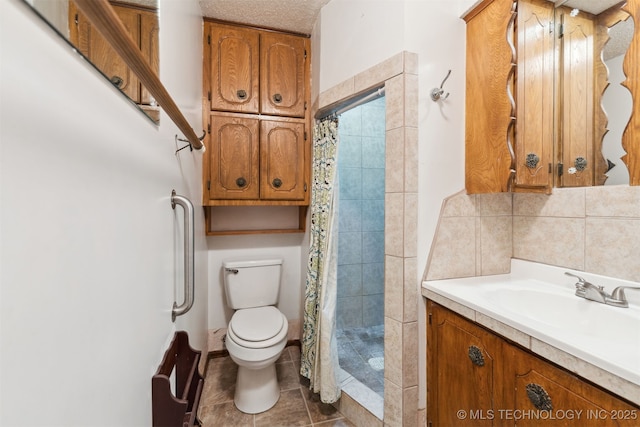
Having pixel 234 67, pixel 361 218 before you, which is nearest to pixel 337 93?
pixel 234 67

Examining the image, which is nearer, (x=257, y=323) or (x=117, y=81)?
(x=117, y=81)

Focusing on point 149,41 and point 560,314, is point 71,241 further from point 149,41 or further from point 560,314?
point 560,314

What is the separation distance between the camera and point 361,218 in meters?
2.50

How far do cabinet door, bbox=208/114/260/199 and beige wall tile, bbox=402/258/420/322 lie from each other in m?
1.30

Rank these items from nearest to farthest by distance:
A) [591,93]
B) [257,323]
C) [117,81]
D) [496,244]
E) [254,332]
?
[117,81], [591,93], [496,244], [254,332], [257,323]

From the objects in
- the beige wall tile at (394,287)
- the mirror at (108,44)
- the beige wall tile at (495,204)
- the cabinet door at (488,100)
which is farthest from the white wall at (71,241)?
the beige wall tile at (495,204)

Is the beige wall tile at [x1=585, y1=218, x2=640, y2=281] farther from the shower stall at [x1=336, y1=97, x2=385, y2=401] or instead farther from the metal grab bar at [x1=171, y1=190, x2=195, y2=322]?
the metal grab bar at [x1=171, y1=190, x2=195, y2=322]

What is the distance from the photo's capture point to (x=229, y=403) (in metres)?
1.73

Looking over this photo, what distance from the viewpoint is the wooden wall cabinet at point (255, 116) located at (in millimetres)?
2021

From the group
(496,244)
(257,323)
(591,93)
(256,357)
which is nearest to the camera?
(591,93)

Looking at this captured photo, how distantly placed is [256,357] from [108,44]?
5.07 feet

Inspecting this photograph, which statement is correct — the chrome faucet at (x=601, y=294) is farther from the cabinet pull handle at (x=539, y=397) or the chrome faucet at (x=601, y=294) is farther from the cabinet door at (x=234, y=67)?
the cabinet door at (x=234, y=67)

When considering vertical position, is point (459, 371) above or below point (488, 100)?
below

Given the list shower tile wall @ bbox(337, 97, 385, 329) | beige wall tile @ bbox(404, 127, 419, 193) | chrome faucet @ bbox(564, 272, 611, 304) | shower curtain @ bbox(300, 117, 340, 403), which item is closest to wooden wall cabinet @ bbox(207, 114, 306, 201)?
shower curtain @ bbox(300, 117, 340, 403)
